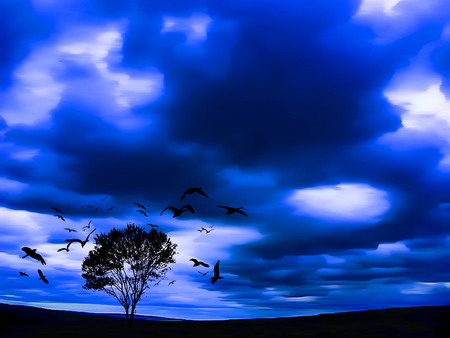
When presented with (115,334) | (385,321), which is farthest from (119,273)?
(385,321)

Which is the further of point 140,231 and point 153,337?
point 140,231

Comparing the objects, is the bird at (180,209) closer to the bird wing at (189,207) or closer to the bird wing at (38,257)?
the bird wing at (189,207)

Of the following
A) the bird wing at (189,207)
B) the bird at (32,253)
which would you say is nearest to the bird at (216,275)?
the bird wing at (189,207)

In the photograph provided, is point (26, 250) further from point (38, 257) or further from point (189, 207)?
point (189, 207)

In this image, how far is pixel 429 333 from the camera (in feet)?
83.3

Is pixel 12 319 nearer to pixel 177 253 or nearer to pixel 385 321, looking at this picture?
pixel 177 253

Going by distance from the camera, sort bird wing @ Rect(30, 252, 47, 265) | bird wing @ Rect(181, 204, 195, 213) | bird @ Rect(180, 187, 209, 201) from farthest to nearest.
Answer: bird wing @ Rect(30, 252, 47, 265), bird wing @ Rect(181, 204, 195, 213), bird @ Rect(180, 187, 209, 201)

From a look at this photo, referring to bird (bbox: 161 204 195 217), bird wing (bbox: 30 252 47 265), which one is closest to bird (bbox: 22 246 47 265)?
bird wing (bbox: 30 252 47 265)

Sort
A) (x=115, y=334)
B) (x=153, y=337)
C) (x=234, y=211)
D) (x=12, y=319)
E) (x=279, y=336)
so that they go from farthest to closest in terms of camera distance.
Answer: (x=12, y=319) → (x=115, y=334) → (x=153, y=337) → (x=279, y=336) → (x=234, y=211)

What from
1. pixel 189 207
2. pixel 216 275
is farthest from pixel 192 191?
pixel 216 275

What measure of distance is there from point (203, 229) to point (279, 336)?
842cm

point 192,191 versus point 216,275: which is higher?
point 192,191

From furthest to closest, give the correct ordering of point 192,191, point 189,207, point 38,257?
point 38,257 → point 189,207 → point 192,191

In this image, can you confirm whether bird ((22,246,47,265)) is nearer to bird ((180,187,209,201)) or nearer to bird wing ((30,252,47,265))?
bird wing ((30,252,47,265))
